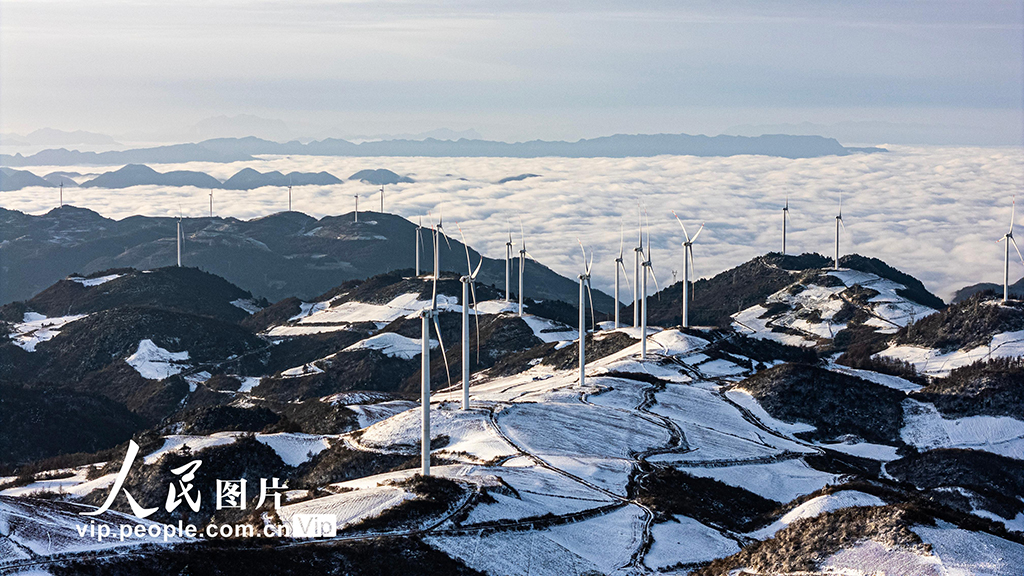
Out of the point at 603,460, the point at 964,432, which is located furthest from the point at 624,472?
the point at 964,432

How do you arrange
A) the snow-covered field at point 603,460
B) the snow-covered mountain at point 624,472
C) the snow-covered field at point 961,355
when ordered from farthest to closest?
the snow-covered field at point 961,355 < the snow-covered field at point 603,460 < the snow-covered mountain at point 624,472

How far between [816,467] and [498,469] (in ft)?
123

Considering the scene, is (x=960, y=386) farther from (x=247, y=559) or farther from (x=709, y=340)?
(x=247, y=559)

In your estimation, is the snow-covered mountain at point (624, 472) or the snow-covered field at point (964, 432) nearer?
the snow-covered mountain at point (624, 472)

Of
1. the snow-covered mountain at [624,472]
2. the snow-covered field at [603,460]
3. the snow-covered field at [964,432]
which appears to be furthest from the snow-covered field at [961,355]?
the snow-covered field at [964,432]

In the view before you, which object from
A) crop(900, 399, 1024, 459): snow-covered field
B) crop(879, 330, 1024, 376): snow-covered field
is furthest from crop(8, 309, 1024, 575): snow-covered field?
crop(879, 330, 1024, 376): snow-covered field

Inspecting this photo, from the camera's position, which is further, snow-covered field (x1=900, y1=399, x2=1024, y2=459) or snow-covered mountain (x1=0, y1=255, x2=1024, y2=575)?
snow-covered field (x1=900, y1=399, x2=1024, y2=459)

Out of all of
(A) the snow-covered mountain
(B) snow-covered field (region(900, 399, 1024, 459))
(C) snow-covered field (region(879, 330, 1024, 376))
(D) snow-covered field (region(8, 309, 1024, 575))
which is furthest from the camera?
(C) snow-covered field (region(879, 330, 1024, 376))

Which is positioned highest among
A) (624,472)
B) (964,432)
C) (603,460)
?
(624,472)

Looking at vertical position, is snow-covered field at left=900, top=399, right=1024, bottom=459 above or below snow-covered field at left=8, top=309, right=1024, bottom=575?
below

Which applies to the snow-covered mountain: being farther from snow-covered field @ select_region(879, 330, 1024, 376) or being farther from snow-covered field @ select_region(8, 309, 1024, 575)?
snow-covered field @ select_region(879, 330, 1024, 376)

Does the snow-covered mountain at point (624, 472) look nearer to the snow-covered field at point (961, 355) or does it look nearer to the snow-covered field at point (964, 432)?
the snow-covered field at point (964, 432)

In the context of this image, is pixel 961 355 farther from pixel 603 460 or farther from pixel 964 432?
pixel 603 460

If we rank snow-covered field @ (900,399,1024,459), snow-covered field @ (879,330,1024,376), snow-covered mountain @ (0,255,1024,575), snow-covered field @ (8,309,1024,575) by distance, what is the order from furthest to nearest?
snow-covered field @ (879,330,1024,376)
snow-covered field @ (900,399,1024,459)
snow-covered field @ (8,309,1024,575)
snow-covered mountain @ (0,255,1024,575)
